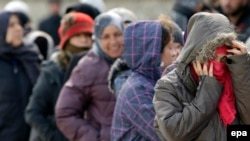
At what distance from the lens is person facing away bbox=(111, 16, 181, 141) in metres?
5.86

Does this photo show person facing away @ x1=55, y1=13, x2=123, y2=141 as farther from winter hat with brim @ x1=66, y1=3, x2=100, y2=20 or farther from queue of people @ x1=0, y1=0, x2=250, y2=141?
winter hat with brim @ x1=66, y1=3, x2=100, y2=20

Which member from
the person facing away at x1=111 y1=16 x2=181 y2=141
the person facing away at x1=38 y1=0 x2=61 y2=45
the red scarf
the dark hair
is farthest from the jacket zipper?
the person facing away at x1=38 y1=0 x2=61 y2=45

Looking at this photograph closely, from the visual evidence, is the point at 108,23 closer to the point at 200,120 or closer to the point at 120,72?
the point at 120,72

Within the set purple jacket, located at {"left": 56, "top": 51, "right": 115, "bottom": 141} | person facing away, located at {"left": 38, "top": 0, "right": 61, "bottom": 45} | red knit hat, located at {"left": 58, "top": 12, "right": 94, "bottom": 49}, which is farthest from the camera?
person facing away, located at {"left": 38, "top": 0, "right": 61, "bottom": 45}

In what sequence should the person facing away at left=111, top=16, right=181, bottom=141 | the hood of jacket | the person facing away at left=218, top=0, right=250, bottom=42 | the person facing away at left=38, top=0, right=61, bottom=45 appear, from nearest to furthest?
1. the person facing away at left=111, top=16, right=181, bottom=141
2. the hood of jacket
3. the person facing away at left=218, top=0, right=250, bottom=42
4. the person facing away at left=38, top=0, right=61, bottom=45

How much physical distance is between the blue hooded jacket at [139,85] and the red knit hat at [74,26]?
211 centimetres

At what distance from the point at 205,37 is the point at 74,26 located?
318 cm

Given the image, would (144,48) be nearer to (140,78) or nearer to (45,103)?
(140,78)

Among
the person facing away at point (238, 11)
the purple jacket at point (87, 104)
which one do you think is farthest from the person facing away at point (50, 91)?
the person facing away at point (238, 11)

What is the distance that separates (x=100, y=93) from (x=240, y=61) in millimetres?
2128

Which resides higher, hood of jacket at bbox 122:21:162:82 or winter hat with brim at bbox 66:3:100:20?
hood of jacket at bbox 122:21:162:82

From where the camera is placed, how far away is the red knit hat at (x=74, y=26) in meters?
8.30

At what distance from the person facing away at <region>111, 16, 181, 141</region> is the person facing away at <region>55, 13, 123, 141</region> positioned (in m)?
0.94

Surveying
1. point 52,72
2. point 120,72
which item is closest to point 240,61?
point 120,72
